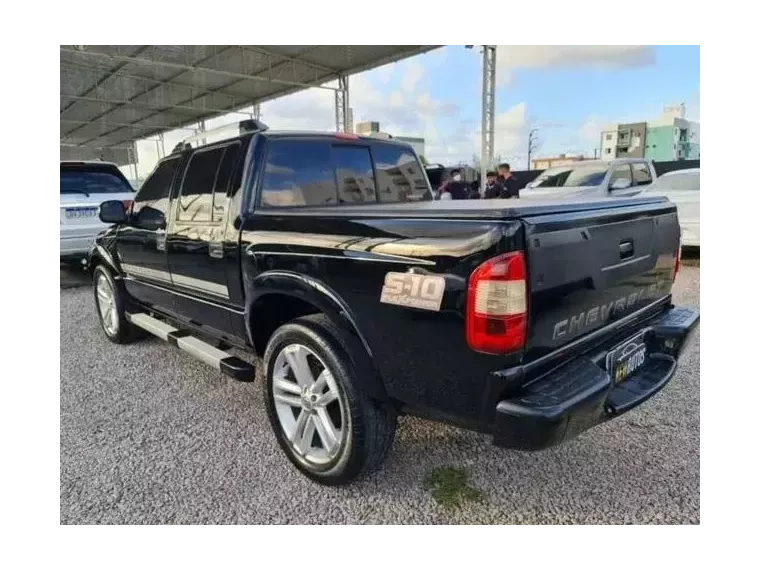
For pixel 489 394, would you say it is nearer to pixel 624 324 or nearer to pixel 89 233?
pixel 624 324

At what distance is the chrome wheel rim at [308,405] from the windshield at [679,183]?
8898 millimetres

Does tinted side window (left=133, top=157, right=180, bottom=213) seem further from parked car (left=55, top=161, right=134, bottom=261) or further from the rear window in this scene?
the rear window

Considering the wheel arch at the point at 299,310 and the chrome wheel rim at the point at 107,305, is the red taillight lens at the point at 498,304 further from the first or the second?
the chrome wheel rim at the point at 107,305

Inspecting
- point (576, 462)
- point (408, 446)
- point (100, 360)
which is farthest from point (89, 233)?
point (576, 462)

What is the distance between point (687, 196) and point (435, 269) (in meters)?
8.84

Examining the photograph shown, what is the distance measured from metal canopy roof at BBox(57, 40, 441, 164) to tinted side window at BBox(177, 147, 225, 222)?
20.4 feet

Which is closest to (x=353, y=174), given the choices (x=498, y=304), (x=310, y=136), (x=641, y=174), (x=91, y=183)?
(x=310, y=136)

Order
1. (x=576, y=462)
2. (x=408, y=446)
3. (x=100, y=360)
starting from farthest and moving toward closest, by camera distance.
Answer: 1. (x=100, y=360)
2. (x=408, y=446)
3. (x=576, y=462)

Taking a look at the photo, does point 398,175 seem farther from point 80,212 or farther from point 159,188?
point 80,212

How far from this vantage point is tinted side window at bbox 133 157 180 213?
3.90 m

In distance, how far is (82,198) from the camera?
307 inches

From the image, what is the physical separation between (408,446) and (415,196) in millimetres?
2030

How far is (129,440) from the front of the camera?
3.15 meters

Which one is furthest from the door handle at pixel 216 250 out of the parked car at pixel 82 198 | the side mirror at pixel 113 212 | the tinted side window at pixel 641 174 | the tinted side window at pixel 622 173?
the tinted side window at pixel 641 174
